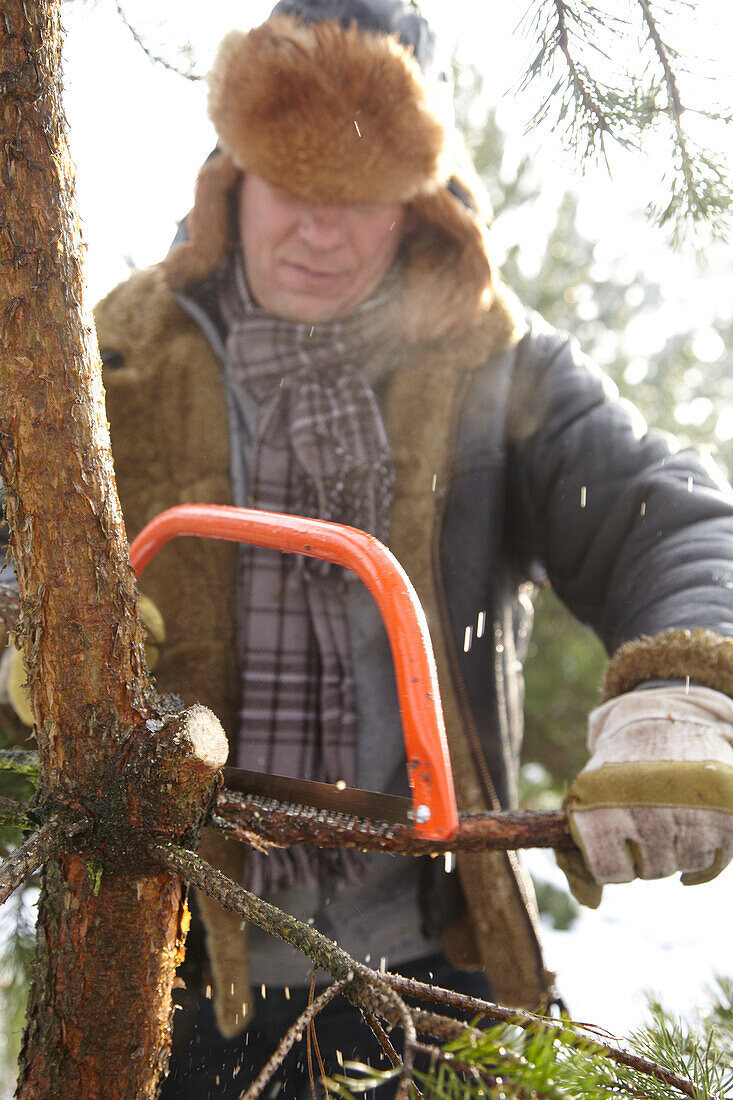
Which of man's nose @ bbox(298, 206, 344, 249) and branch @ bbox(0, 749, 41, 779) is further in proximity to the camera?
man's nose @ bbox(298, 206, 344, 249)

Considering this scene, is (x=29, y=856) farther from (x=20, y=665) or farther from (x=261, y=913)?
(x=20, y=665)

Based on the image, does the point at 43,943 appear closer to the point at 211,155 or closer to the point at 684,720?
the point at 684,720

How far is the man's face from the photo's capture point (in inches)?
65.3

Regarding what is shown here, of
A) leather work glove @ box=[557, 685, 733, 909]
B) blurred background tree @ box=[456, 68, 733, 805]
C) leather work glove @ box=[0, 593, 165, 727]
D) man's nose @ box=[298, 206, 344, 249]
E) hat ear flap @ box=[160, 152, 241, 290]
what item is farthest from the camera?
blurred background tree @ box=[456, 68, 733, 805]

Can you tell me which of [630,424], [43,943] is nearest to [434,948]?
[43,943]

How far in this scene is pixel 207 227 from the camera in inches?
71.7

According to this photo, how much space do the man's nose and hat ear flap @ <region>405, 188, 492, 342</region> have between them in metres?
0.24

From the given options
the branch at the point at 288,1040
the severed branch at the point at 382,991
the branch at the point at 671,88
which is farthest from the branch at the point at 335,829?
the branch at the point at 671,88

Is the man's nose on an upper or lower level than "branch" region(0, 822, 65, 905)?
upper

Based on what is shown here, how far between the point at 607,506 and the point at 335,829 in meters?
1.05

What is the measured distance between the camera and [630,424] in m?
1.71

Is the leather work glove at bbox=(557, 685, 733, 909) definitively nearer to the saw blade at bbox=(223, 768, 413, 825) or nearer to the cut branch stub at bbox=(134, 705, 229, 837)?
the saw blade at bbox=(223, 768, 413, 825)

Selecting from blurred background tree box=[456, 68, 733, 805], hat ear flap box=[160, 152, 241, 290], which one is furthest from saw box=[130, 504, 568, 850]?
blurred background tree box=[456, 68, 733, 805]

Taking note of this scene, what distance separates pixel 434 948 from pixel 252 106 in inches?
74.5
